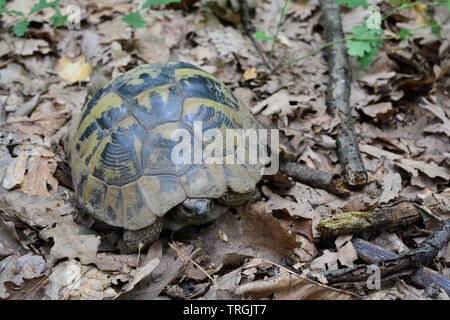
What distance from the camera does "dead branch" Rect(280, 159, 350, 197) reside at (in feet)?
12.5

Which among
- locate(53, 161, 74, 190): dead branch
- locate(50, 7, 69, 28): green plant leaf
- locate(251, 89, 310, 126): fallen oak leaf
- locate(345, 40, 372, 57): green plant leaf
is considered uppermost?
locate(50, 7, 69, 28): green plant leaf

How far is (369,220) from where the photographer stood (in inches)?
131

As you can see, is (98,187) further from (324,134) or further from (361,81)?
(361,81)

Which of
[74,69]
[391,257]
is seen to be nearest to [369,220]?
[391,257]

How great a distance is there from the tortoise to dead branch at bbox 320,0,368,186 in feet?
3.52

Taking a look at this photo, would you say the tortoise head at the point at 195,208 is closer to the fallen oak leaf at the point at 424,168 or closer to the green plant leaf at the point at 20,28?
the fallen oak leaf at the point at 424,168

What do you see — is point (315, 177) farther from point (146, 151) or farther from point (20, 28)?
point (20, 28)

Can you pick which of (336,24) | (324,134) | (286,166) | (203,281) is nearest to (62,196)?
(203,281)

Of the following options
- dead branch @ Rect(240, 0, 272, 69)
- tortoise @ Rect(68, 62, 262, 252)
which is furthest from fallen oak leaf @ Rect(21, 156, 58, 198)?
dead branch @ Rect(240, 0, 272, 69)

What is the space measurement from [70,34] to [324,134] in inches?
162

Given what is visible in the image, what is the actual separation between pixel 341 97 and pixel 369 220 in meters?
1.86

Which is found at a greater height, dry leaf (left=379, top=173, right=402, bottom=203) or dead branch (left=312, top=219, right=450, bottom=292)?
dead branch (left=312, top=219, right=450, bottom=292)

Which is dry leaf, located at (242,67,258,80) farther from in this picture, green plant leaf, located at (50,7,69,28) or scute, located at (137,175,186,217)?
green plant leaf, located at (50,7,69,28)

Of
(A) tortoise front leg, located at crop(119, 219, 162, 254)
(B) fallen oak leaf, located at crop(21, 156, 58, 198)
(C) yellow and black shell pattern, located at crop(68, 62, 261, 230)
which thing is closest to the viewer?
(C) yellow and black shell pattern, located at crop(68, 62, 261, 230)
